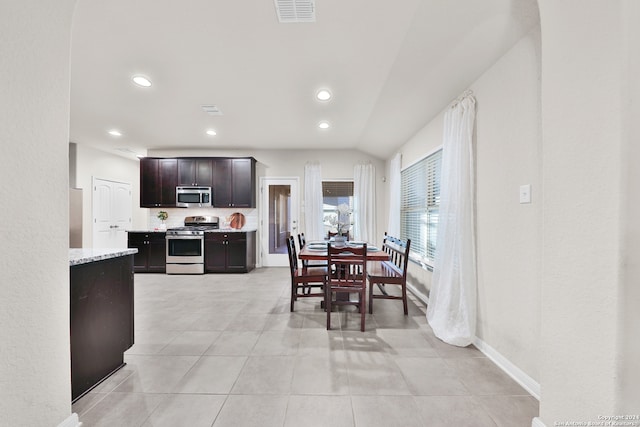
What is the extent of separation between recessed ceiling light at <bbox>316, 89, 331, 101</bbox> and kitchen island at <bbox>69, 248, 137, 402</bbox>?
2481 millimetres

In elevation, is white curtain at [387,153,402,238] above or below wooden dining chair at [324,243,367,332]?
above

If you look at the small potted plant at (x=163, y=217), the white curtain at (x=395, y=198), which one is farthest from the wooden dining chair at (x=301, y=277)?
the small potted plant at (x=163, y=217)

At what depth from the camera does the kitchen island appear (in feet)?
5.01

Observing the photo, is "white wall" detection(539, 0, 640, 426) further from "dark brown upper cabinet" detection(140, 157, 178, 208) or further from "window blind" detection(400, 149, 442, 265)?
"dark brown upper cabinet" detection(140, 157, 178, 208)

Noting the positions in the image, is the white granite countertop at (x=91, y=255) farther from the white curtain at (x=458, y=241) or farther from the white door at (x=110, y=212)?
the white door at (x=110, y=212)

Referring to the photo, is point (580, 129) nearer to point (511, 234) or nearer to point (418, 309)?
point (511, 234)

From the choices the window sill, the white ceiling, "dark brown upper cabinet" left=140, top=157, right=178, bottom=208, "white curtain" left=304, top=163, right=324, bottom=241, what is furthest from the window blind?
"dark brown upper cabinet" left=140, top=157, right=178, bottom=208

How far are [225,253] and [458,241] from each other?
4081mm

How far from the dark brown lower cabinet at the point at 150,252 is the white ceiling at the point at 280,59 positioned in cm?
201

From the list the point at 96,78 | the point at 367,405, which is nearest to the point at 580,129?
the point at 367,405

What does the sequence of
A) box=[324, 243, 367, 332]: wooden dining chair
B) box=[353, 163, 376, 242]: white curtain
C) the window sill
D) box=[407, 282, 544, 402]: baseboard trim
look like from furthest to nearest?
1. box=[353, 163, 376, 242]: white curtain
2. the window sill
3. box=[324, 243, 367, 332]: wooden dining chair
4. box=[407, 282, 544, 402]: baseboard trim

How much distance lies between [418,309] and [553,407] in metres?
1.95

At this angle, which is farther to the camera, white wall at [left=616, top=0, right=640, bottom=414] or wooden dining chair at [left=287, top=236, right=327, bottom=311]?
wooden dining chair at [left=287, top=236, right=327, bottom=311]

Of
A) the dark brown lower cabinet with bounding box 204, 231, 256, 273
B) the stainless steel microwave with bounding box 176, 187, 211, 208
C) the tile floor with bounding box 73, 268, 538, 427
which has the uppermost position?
the stainless steel microwave with bounding box 176, 187, 211, 208
